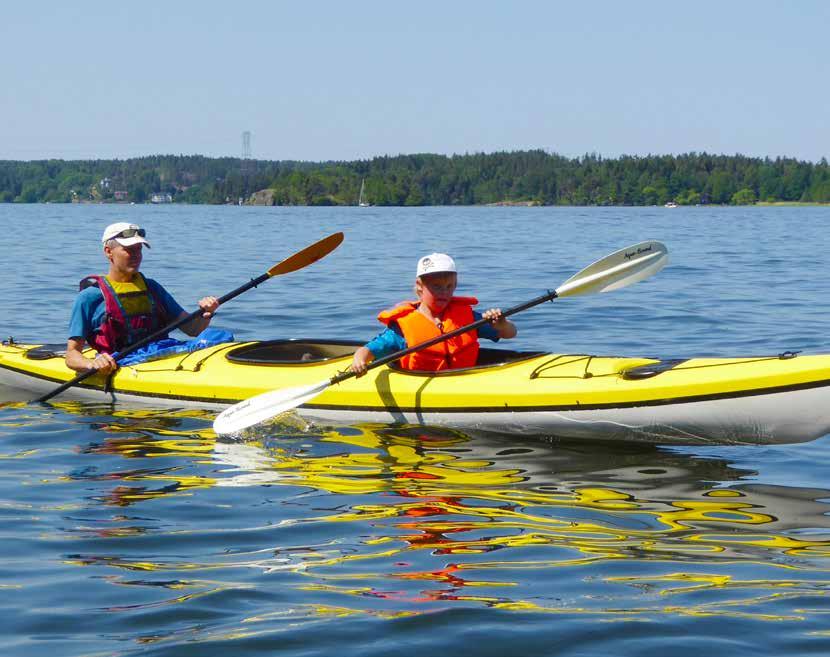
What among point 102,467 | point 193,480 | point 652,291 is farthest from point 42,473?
point 652,291

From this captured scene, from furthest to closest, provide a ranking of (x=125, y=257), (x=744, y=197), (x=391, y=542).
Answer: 1. (x=744, y=197)
2. (x=125, y=257)
3. (x=391, y=542)

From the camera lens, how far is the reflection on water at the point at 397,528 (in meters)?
4.03

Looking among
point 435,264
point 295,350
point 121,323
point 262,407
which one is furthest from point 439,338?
point 121,323

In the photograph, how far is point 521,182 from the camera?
5187 inches

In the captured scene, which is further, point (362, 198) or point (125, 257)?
point (362, 198)

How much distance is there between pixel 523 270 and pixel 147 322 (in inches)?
551

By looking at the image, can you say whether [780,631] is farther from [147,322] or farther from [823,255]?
[823,255]

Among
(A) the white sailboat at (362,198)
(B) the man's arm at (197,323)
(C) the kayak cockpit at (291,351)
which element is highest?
(A) the white sailboat at (362,198)

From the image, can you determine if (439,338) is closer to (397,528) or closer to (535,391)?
(535,391)

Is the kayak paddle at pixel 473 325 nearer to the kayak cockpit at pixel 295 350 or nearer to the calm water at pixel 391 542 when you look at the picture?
the calm water at pixel 391 542

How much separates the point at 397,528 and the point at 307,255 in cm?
419

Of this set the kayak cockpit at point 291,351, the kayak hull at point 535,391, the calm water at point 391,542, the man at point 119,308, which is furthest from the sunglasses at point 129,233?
the calm water at point 391,542

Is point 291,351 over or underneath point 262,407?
over

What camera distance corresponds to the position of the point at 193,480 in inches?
233
